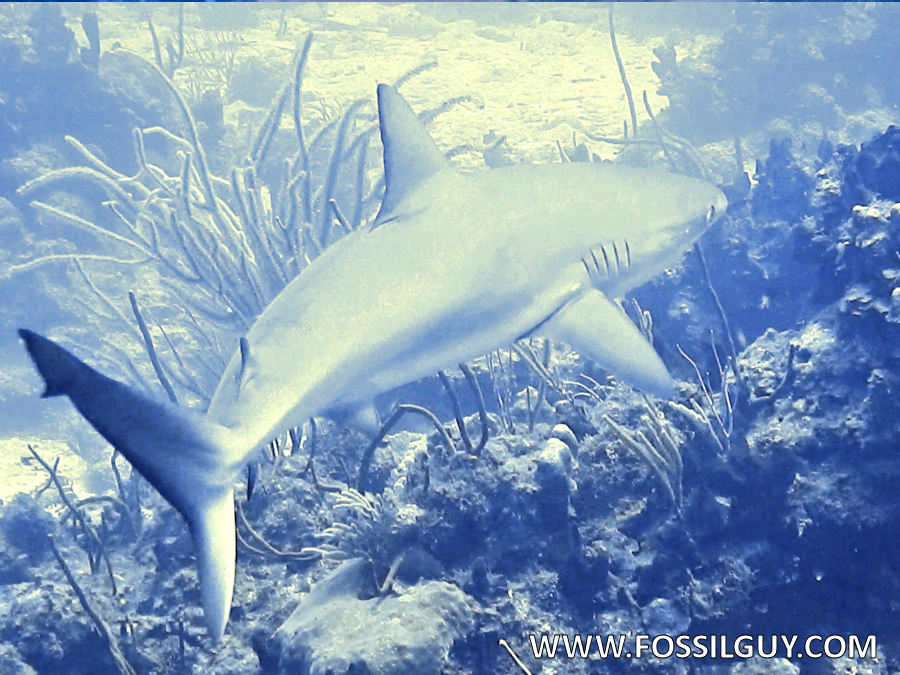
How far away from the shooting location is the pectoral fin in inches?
105

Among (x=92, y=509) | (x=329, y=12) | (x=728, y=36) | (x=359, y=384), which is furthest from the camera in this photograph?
(x=329, y=12)

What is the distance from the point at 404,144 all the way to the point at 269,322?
1168mm

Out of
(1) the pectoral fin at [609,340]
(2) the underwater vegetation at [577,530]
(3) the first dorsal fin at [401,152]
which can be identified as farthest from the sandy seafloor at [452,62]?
(1) the pectoral fin at [609,340]

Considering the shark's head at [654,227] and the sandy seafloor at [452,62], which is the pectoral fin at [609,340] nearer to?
the shark's head at [654,227]

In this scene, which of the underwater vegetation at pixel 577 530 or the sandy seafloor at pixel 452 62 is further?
the sandy seafloor at pixel 452 62

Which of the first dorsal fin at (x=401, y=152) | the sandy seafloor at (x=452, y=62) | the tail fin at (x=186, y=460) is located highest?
the sandy seafloor at (x=452, y=62)

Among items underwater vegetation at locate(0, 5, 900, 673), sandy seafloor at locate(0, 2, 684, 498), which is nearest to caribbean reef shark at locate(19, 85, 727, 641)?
underwater vegetation at locate(0, 5, 900, 673)

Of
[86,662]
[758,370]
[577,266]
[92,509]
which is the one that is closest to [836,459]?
[758,370]

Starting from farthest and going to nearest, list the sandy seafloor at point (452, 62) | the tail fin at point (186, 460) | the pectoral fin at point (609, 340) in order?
the sandy seafloor at point (452, 62), the pectoral fin at point (609, 340), the tail fin at point (186, 460)

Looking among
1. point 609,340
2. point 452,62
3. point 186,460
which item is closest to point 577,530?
point 609,340

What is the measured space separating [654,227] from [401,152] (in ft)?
3.98

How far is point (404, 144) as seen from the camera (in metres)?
3.04

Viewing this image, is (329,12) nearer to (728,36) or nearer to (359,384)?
(728,36)

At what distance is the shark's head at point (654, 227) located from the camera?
2.98 metres
